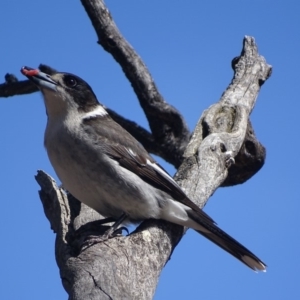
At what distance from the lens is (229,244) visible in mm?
5570

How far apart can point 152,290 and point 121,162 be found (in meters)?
1.24

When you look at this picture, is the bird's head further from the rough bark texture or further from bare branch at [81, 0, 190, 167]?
bare branch at [81, 0, 190, 167]

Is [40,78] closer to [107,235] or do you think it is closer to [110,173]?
[110,173]

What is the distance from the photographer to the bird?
17.2ft

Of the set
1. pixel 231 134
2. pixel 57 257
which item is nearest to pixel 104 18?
pixel 231 134

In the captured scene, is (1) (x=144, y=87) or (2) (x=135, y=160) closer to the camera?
(2) (x=135, y=160)

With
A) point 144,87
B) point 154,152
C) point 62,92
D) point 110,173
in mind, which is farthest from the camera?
point 154,152

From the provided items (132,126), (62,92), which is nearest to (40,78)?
(62,92)

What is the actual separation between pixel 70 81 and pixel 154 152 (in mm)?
1986

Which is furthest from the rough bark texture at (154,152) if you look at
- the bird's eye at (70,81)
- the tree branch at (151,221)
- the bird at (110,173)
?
the bird's eye at (70,81)

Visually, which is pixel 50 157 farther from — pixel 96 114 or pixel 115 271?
pixel 115 271

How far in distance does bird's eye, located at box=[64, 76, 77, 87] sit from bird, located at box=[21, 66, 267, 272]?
0.01 metres

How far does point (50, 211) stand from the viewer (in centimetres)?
546

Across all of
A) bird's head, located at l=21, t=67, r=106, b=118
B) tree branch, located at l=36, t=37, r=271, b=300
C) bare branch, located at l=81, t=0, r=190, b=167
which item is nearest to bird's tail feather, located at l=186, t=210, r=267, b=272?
tree branch, located at l=36, t=37, r=271, b=300
